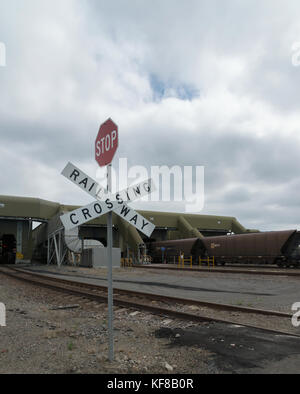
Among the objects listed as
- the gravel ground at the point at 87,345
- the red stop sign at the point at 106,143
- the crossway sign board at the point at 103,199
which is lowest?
the gravel ground at the point at 87,345

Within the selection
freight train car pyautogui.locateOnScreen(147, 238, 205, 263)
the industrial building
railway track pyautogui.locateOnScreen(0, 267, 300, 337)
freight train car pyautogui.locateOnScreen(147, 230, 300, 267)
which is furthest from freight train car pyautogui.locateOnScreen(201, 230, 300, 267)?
railway track pyautogui.locateOnScreen(0, 267, 300, 337)

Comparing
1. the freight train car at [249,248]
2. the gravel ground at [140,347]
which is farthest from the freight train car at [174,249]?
the gravel ground at [140,347]

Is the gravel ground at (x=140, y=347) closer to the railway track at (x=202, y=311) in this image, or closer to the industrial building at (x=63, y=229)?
the railway track at (x=202, y=311)

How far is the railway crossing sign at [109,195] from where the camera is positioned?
4.24m

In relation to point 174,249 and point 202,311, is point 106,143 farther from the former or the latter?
point 174,249

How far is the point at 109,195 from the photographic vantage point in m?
4.39

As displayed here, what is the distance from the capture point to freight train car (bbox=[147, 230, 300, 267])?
28234mm

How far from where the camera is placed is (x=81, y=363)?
4.52m

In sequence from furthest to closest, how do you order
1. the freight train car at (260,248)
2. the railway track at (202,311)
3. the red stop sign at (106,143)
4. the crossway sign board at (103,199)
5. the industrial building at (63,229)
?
the industrial building at (63,229)
the freight train car at (260,248)
the railway track at (202,311)
the red stop sign at (106,143)
the crossway sign board at (103,199)

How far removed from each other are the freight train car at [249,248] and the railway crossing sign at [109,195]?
26.8 meters

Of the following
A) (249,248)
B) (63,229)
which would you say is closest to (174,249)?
(249,248)

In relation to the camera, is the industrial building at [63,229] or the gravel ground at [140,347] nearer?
the gravel ground at [140,347]
